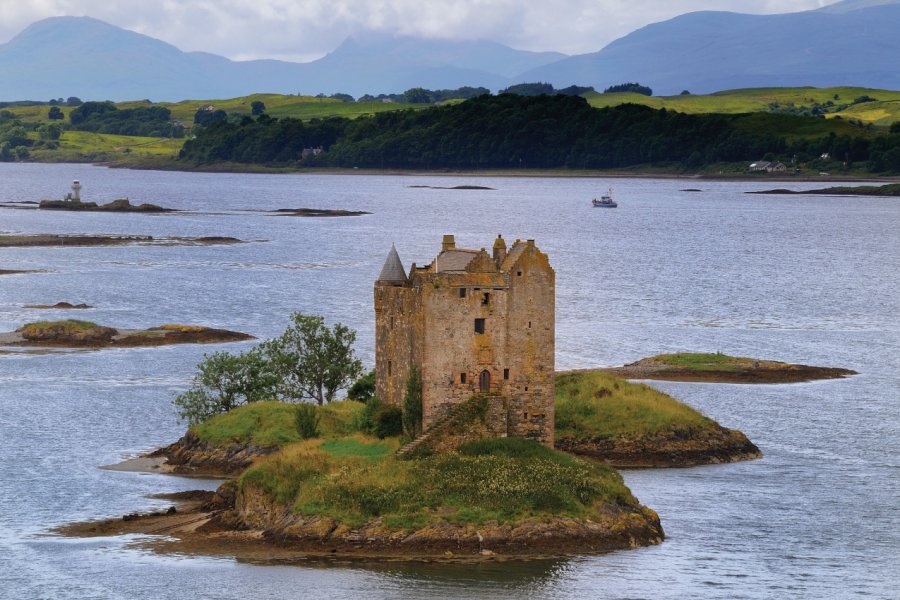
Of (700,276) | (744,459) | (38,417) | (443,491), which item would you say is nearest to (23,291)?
(38,417)

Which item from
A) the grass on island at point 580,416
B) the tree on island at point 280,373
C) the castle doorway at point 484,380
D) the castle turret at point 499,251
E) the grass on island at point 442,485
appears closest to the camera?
the grass on island at point 442,485

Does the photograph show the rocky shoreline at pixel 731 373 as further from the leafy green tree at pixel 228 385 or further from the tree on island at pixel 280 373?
the leafy green tree at pixel 228 385

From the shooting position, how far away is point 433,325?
6444 centimetres

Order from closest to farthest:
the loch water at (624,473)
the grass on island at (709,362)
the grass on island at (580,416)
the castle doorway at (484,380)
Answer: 1. the loch water at (624,473)
2. the castle doorway at (484,380)
3. the grass on island at (580,416)
4. the grass on island at (709,362)

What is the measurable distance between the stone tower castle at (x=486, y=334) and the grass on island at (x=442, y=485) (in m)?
1.85

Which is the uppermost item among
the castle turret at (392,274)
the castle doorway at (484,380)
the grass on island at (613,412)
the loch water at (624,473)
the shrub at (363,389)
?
the castle turret at (392,274)

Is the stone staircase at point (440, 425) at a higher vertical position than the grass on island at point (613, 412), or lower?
higher

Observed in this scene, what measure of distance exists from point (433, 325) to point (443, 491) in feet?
23.8

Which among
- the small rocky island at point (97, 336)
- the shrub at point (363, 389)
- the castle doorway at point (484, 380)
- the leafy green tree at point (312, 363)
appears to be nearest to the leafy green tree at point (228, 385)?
the leafy green tree at point (312, 363)

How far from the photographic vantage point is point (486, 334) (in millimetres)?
65062

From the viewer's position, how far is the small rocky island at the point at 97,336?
116 meters

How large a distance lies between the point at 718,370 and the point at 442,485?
46030mm

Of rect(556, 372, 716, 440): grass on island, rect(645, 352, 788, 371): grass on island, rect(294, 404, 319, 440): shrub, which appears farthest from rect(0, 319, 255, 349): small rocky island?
rect(294, 404, 319, 440): shrub

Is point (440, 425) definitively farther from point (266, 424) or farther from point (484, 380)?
point (266, 424)
